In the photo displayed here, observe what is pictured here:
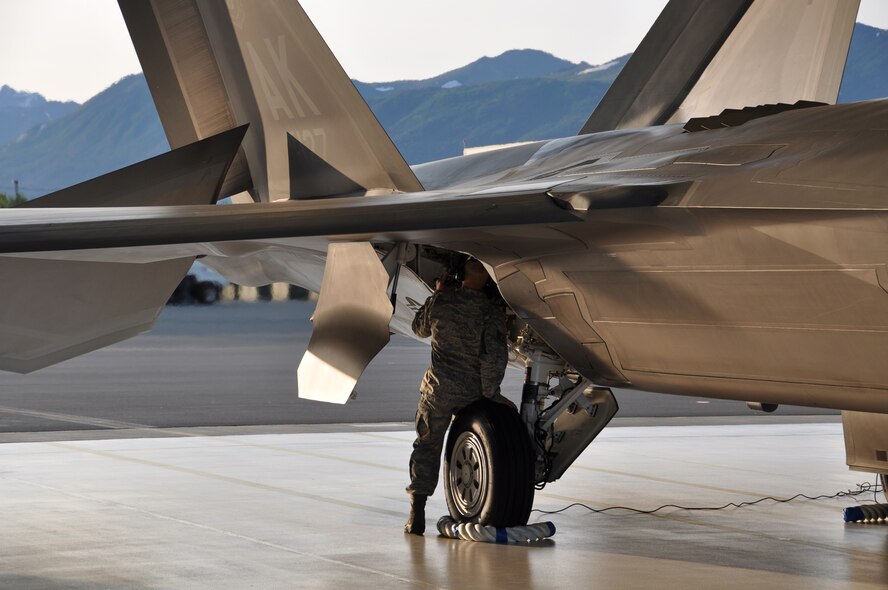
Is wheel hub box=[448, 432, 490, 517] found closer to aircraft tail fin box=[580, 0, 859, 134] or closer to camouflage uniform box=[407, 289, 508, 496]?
camouflage uniform box=[407, 289, 508, 496]

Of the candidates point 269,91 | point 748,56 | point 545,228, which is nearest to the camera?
point 545,228

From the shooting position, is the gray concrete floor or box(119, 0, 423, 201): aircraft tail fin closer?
the gray concrete floor

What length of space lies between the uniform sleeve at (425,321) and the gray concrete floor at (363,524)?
1301mm

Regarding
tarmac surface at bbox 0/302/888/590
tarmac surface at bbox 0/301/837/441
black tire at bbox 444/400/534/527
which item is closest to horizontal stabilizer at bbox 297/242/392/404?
black tire at bbox 444/400/534/527

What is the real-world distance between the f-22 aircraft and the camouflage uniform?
0.16 metres

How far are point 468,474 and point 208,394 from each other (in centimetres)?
1243

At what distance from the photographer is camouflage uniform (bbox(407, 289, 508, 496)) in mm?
8211

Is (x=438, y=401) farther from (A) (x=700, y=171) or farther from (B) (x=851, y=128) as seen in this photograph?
(B) (x=851, y=128)

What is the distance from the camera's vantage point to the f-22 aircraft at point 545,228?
6.20 metres

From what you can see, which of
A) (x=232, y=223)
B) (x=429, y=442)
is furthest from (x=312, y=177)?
(x=429, y=442)

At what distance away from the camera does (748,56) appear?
1103cm

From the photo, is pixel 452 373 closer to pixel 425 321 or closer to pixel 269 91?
pixel 425 321

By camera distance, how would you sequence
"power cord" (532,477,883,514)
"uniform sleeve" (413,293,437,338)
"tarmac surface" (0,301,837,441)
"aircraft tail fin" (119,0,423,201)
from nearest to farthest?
"uniform sleeve" (413,293,437,338)
"aircraft tail fin" (119,0,423,201)
"power cord" (532,477,883,514)
"tarmac surface" (0,301,837,441)

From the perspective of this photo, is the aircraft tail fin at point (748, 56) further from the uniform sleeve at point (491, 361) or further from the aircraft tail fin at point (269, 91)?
the uniform sleeve at point (491, 361)
